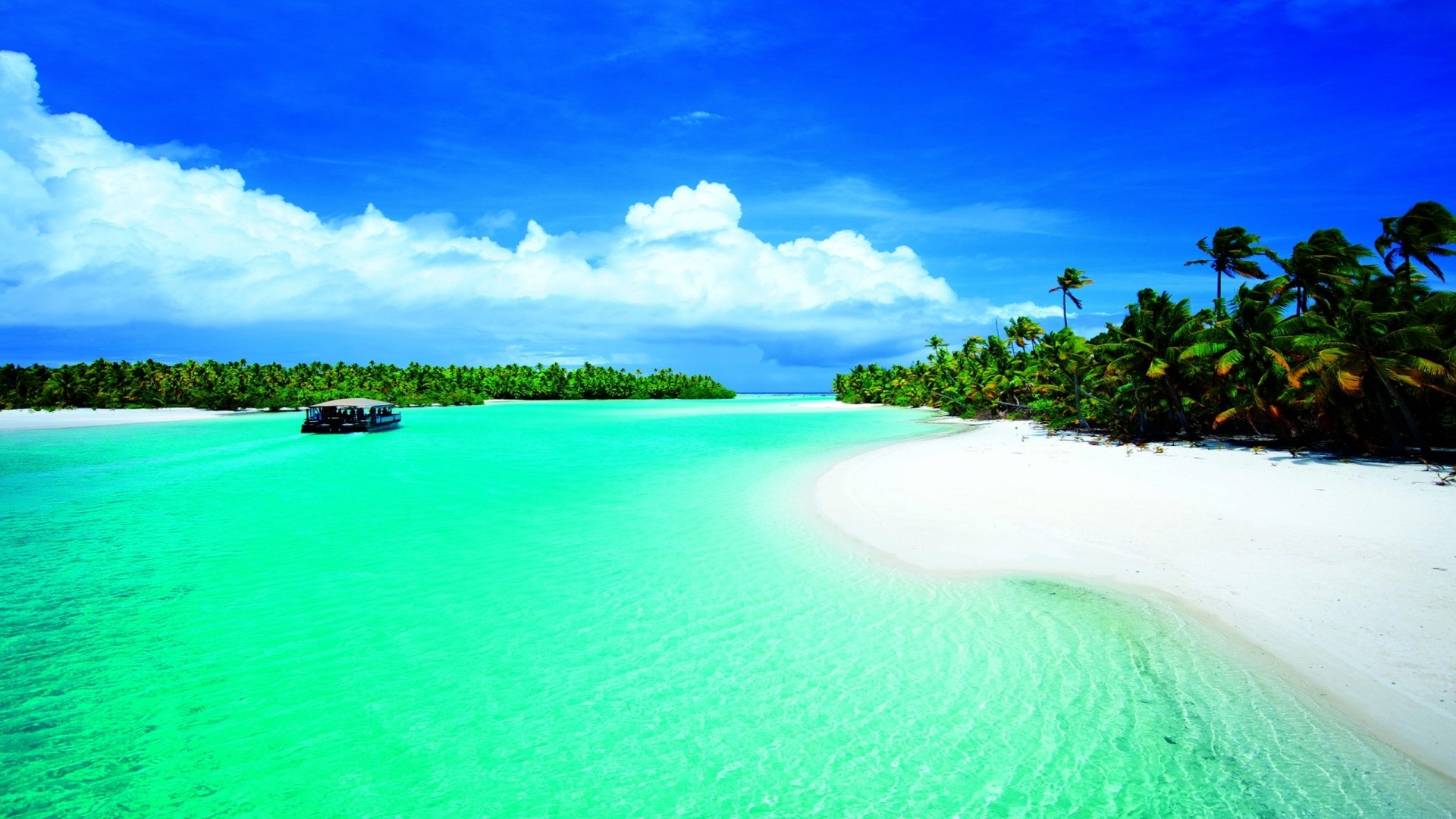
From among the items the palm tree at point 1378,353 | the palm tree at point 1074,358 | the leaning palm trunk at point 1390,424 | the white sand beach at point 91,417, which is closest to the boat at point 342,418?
the white sand beach at point 91,417

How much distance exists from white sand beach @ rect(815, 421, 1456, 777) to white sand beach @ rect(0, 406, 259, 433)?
227 ft

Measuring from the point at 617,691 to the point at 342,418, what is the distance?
4522 cm

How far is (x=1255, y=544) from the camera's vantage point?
1012 centimetres

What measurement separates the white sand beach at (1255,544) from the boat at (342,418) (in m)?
38.0

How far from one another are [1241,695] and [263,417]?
267ft

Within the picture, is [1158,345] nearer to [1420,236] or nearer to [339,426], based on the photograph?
[1420,236]

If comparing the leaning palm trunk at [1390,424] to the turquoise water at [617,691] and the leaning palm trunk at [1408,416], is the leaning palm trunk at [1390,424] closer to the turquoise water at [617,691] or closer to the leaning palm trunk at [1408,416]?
the leaning palm trunk at [1408,416]

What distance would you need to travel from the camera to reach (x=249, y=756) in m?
5.61

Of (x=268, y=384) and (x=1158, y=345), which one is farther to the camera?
Answer: (x=268, y=384)

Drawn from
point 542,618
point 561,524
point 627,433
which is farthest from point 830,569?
point 627,433

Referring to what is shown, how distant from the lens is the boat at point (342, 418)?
43312 millimetres

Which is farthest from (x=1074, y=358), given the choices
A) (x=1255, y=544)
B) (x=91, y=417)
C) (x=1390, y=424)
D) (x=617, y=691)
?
(x=91, y=417)

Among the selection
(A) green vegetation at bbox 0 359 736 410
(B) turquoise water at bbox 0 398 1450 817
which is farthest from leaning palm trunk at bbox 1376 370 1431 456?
(A) green vegetation at bbox 0 359 736 410

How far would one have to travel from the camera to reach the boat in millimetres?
43312
